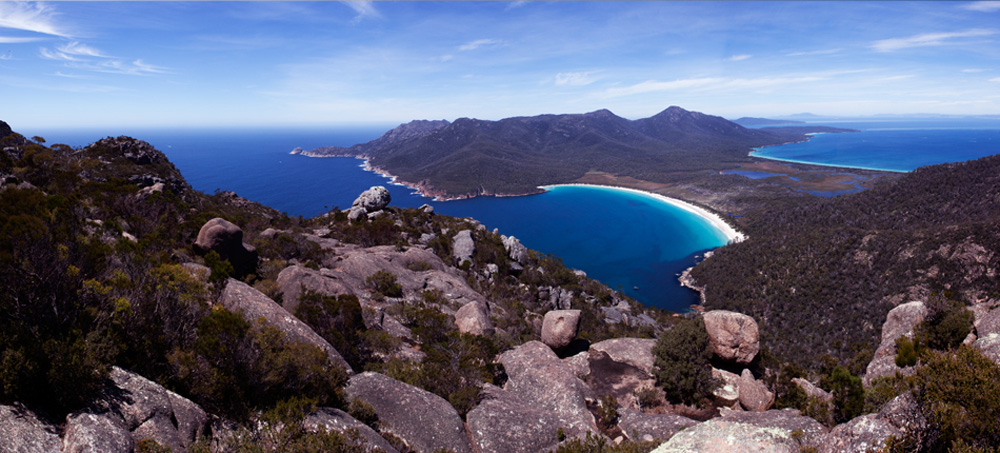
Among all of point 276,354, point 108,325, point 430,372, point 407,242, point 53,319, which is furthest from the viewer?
point 407,242

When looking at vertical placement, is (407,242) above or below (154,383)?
below

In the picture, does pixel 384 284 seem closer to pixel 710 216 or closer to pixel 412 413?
pixel 412 413

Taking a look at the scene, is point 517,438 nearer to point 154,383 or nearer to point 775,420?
point 775,420

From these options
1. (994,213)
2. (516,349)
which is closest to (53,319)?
(516,349)

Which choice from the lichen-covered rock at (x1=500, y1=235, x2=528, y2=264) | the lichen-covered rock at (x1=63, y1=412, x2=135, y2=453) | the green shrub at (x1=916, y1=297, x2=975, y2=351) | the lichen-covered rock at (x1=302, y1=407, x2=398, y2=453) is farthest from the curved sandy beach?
the lichen-covered rock at (x1=63, y1=412, x2=135, y2=453)

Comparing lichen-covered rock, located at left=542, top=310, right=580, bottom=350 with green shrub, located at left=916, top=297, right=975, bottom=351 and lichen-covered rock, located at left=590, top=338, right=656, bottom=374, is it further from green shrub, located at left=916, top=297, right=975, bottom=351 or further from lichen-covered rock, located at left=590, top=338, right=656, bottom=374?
green shrub, located at left=916, top=297, right=975, bottom=351

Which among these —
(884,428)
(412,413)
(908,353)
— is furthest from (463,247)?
(884,428)
